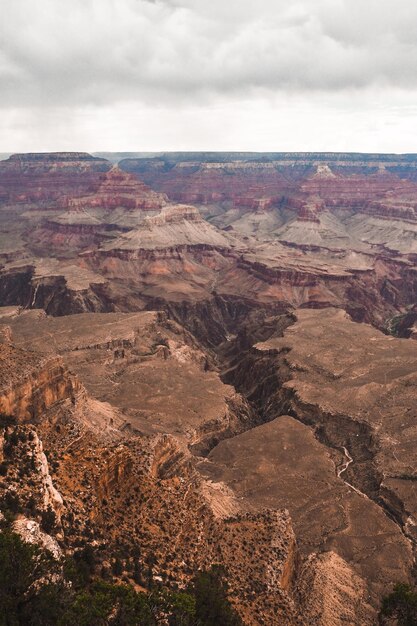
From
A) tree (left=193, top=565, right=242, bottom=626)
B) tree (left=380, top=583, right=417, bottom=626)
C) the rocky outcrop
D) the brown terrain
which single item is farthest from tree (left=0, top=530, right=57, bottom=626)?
the rocky outcrop

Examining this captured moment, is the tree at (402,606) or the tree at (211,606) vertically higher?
the tree at (211,606)

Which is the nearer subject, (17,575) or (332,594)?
(17,575)

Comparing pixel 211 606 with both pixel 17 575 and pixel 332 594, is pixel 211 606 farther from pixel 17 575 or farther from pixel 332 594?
pixel 332 594

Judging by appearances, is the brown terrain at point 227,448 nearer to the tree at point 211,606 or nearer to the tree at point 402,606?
the tree at point 211,606

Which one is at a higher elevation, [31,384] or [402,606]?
[31,384]

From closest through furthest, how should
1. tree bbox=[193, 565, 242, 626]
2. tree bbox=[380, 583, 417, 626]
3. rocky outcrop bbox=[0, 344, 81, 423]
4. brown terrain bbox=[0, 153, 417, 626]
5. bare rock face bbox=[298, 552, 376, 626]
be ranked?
1. tree bbox=[193, 565, 242, 626]
2. tree bbox=[380, 583, 417, 626]
3. brown terrain bbox=[0, 153, 417, 626]
4. bare rock face bbox=[298, 552, 376, 626]
5. rocky outcrop bbox=[0, 344, 81, 423]

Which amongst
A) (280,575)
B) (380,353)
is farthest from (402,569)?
(380,353)

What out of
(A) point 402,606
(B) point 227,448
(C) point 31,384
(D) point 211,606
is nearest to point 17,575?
(D) point 211,606

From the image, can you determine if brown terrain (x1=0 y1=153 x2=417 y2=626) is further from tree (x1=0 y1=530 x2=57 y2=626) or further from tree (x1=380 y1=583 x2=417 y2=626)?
tree (x1=380 y1=583 x2=417 y2=626)

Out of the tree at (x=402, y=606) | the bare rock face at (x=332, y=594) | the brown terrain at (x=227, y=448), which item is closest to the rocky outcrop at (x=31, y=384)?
the brown terrain at (x=227, y=448)

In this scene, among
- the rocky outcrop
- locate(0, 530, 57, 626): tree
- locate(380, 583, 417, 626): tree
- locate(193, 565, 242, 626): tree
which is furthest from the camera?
the rocky outcrop

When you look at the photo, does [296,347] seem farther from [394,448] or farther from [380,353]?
[394,448]

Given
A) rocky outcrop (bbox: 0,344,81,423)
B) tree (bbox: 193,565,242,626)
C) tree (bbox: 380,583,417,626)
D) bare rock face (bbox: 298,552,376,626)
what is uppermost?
rocky outcrop (bbox: 0,344,81,423)
